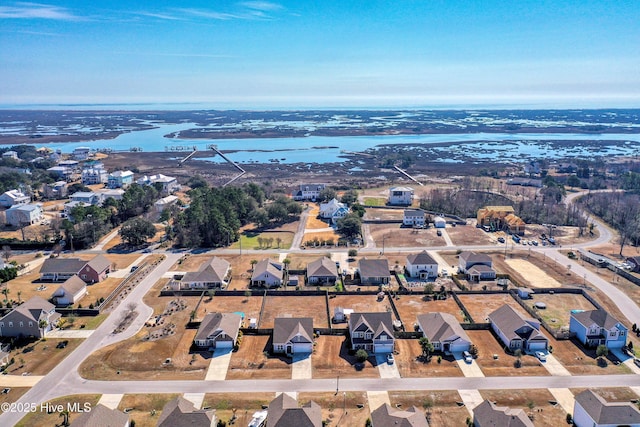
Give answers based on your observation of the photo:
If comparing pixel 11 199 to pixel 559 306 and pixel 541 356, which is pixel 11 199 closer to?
pixel 541 356

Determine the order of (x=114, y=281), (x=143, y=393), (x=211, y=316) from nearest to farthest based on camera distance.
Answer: (x=143, y=393) → (x=211, y=316) → (x=114, y=281)

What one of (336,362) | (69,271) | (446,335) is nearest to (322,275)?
(336,362)

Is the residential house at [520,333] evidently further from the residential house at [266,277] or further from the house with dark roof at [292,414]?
the residential house at [266,277]

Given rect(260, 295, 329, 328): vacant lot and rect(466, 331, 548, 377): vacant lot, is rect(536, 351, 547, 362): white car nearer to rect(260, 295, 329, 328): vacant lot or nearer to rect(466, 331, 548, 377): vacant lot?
rect(466, 331, 548, 377): vacant lot

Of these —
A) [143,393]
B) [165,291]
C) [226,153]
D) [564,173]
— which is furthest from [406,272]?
[226,153]

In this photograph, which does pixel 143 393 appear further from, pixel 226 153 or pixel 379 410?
pixel 226 153

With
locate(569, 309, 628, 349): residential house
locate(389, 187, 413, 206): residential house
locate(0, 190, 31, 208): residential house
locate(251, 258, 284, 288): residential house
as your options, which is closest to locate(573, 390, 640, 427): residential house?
locate(569, 309, 628, 349): residential house

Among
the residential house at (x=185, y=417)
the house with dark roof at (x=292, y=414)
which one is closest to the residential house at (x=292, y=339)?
the house with dark roof at (x=292, y=414)
